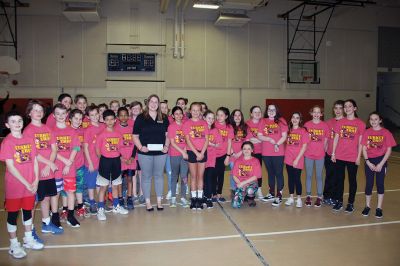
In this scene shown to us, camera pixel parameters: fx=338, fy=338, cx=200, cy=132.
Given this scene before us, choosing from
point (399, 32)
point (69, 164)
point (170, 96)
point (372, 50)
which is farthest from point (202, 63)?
point (69, 164)

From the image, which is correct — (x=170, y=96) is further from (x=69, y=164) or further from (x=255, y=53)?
(x=69, y=164)

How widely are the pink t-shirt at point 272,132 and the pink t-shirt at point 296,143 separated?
0.56ft

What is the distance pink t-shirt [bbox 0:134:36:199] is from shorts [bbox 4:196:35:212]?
0.15 feet

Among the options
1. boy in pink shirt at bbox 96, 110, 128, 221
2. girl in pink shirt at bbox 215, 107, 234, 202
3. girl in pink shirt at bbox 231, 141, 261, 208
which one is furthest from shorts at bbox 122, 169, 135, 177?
girl in pink shirt at bbox 231, 141, 261, 208

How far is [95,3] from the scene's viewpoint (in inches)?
551

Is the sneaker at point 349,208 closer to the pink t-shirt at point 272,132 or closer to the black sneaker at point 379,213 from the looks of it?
the black sneaker at point 379,213

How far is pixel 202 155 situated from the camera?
17.4ft

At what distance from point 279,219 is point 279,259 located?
1.44 meters

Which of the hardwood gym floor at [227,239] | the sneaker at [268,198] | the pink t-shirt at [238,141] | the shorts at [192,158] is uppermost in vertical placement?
the pink t-shirt at [238,141]

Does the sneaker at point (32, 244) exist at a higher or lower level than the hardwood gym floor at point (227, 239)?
higher

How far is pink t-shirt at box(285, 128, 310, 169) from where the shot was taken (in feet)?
18.2

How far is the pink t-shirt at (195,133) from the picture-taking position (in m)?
5.37

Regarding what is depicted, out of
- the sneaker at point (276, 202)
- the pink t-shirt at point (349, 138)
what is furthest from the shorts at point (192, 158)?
the pink t-shirt at point (349, 138)

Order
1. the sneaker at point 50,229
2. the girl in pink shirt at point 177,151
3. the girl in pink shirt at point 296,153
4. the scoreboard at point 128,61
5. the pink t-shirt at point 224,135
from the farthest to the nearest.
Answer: the scoreboard at point 128,61, the pink t-shirt at point 224,135, the girl in pink shirt at point 296,153, the girl in pink shirt at point 177,151, the sneaker at point 50,229
